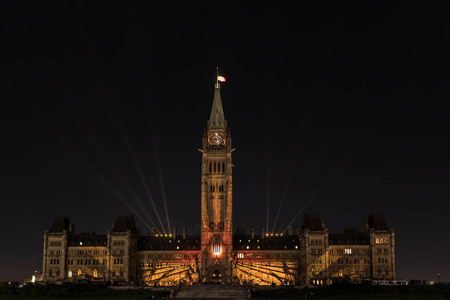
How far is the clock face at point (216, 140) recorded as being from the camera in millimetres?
188750

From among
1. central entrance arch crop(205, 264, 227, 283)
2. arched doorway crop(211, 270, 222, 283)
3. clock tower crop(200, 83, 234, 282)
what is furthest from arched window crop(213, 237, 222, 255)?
arched doorway crop(211, 270, 222, 283)

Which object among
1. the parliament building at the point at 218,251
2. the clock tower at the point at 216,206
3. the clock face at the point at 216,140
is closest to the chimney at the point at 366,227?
the parliament building at the point at 218,251

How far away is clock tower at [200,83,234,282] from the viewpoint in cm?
18062

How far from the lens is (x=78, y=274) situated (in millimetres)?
185500

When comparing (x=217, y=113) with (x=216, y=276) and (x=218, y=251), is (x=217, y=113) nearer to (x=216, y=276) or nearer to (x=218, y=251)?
(x=218, y=251)

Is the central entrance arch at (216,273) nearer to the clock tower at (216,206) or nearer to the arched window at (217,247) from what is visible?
the clock tower at (216,206)

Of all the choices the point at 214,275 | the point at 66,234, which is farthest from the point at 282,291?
the point at 66,234

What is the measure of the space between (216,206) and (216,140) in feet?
63.7

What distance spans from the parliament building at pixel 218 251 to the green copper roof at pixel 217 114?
293mm

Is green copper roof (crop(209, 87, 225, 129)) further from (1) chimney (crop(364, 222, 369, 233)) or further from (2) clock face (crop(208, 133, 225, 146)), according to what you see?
(1) chimney (crop(364, 222, 369, 233))

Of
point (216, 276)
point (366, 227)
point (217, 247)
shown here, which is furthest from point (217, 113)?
point (366, 227)

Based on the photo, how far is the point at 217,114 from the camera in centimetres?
19238

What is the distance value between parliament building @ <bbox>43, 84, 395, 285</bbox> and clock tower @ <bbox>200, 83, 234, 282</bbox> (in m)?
0.27

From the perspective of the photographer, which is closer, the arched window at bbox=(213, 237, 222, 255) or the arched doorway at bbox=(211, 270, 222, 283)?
the arched doorway at bbox=(211, 270, 222, 283)
